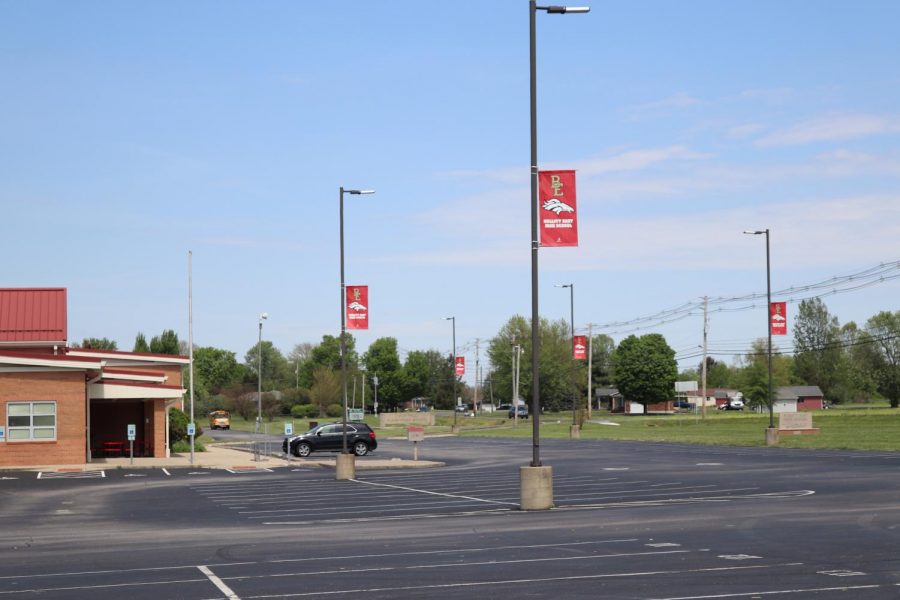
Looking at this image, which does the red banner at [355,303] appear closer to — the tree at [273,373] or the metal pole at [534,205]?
the metal pole at [534,205]

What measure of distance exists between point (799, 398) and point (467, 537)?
15237 centimetres

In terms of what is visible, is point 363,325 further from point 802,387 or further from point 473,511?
point 802,387

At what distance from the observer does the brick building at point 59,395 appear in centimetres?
4466

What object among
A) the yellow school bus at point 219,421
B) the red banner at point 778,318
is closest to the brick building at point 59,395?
the red banner at point 778,318

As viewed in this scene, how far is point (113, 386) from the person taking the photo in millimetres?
49406

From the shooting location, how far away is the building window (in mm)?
44656

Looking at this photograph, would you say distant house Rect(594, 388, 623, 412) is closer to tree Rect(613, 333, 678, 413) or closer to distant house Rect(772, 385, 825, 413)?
tree Rect(613, 333, 678, 413)

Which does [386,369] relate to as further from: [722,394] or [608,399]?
[722,394]

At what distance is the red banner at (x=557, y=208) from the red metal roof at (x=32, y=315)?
119 feet

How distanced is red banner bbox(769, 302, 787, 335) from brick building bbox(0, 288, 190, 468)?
1082 inches

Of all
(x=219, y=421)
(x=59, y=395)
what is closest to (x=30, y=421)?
(x=59, y=395)

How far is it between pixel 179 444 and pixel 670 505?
40.1 metres

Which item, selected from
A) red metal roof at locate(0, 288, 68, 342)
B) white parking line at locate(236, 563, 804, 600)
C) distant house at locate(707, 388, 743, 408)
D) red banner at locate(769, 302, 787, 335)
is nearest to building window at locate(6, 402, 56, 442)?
red metal roof at locate(0, 288, 68, 342)

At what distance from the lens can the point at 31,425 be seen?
45.1m
